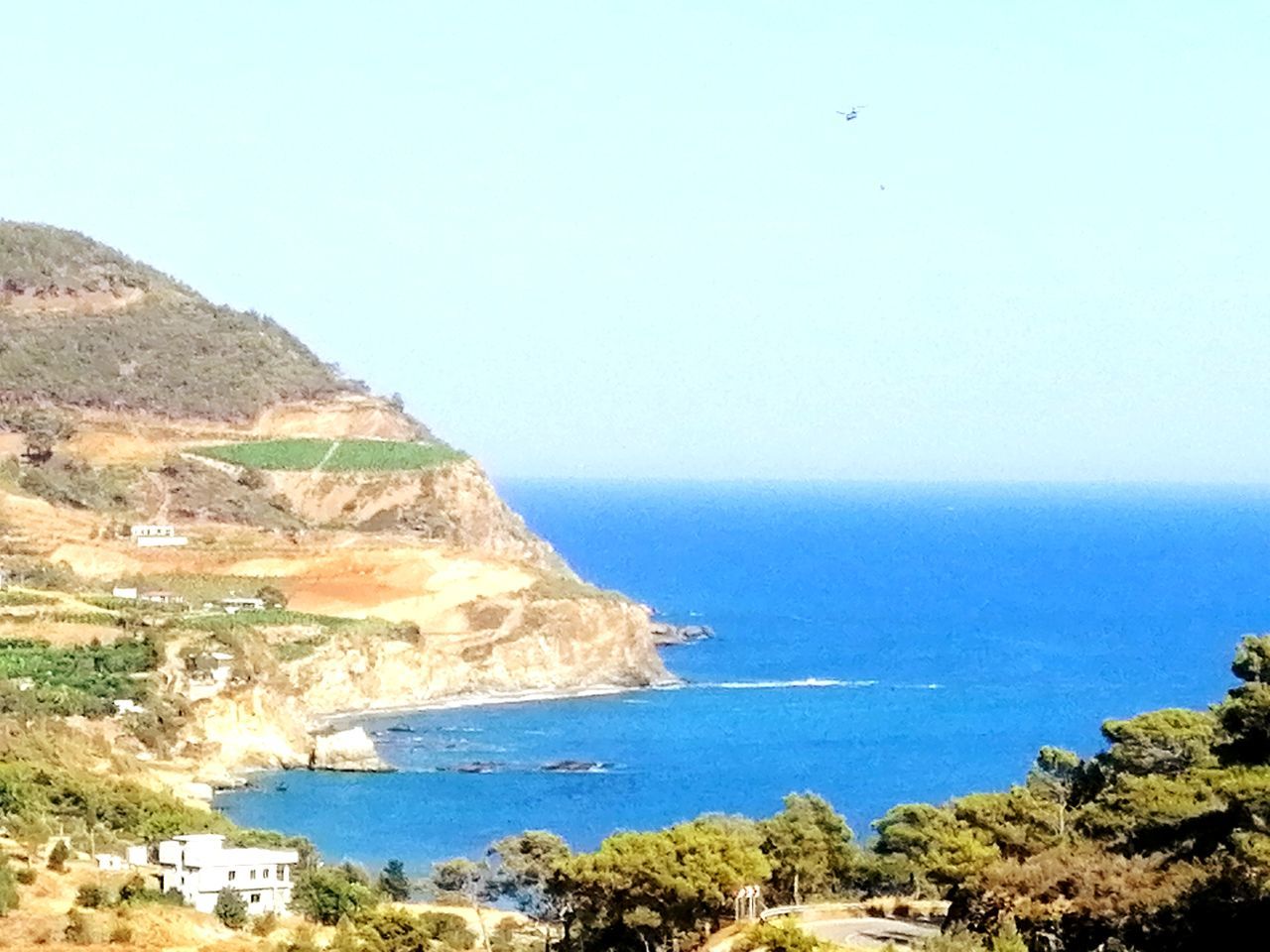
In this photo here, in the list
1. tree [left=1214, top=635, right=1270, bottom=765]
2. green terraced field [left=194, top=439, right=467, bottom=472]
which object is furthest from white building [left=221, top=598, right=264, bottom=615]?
tree [left=1214, top=635, right=1270, bottom=765]

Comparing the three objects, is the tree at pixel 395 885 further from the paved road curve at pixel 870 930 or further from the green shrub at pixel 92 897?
the paved road curve at pixel 870 930

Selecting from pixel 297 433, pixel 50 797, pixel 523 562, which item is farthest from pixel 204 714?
pixel 297 433

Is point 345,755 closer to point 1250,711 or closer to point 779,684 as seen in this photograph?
point 779,684

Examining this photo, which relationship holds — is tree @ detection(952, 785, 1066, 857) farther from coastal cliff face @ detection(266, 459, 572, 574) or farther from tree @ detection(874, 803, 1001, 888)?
coastal cliff face @ detection(266, 459, 572, 574)

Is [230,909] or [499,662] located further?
[499,662]

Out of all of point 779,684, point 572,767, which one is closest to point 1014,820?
point 572,767
